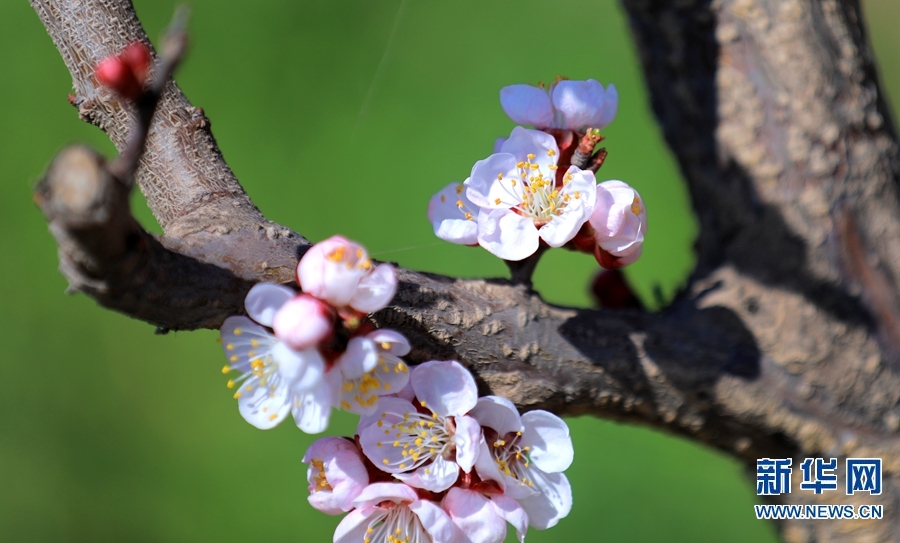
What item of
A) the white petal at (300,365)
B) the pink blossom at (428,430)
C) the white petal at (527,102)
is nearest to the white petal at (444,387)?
the pink blossom at (428,430)

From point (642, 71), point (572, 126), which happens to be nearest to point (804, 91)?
point (642, 71)

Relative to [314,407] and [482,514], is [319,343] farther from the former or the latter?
[482,514]

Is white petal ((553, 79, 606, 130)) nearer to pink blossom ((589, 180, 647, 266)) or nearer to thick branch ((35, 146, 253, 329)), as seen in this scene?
pink blossom ((589, 180, 647, 266))

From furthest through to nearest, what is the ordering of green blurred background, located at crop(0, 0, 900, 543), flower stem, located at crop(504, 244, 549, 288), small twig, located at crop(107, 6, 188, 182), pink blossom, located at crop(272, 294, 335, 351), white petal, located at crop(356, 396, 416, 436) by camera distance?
green blurred background, located at crop(0, 0, 900, 543) → flower stem, located at crop(504, 244, 549, 288) → white petal, located at crop(356, 396, 416, 436) → pink blossom, located at crop(272, 294, 335, 351) → small twig, located at crop(107, 6, 188, 182)

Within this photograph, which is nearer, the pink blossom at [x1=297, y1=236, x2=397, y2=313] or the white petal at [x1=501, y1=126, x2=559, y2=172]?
the pink blossom at [x1=297, y1=236, x2=397, y2=313]

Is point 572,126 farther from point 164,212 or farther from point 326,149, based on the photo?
point 326,149

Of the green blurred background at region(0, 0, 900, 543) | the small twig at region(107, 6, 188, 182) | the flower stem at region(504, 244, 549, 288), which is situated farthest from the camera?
the green blurred background at region(0, 0, 900, 543)

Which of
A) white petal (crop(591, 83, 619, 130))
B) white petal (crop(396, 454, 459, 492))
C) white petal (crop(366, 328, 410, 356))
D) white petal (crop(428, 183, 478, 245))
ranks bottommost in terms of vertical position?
white petal (crop(396, 454, 459, 492))

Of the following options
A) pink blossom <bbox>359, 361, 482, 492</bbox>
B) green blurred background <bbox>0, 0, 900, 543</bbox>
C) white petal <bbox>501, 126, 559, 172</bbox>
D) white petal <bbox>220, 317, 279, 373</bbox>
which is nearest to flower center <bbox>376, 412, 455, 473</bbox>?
pink blossom <bbox>359, 361, 482, 492</bbox>

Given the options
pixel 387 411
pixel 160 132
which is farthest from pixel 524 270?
pixel 160 132
